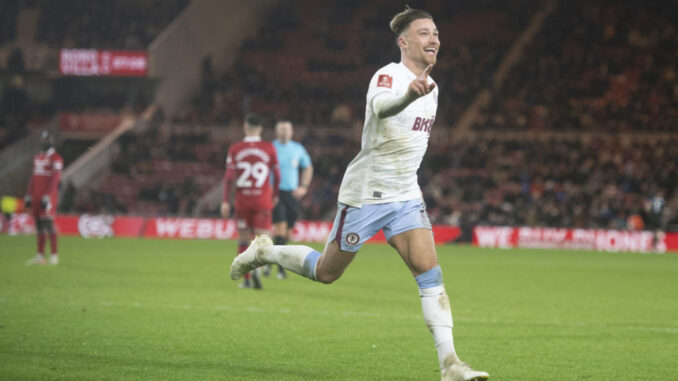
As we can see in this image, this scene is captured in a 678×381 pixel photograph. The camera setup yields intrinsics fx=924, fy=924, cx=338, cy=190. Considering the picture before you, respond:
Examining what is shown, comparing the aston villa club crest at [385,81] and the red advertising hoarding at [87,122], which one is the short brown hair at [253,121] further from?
the red advertising hoarding at [87,122]

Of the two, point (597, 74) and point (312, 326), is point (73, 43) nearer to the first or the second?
point (597, 74)

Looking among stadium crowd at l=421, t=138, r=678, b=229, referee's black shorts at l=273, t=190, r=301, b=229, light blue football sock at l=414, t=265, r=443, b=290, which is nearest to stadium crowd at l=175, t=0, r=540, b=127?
stadium crowd at l=421, t=138, r=678, b=229

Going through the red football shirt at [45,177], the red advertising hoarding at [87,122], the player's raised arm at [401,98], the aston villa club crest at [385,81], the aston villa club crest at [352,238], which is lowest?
the aston villa club crest at [352,238]

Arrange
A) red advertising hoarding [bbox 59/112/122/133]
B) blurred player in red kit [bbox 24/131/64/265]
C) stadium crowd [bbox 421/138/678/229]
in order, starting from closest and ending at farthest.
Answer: blurred player in red kit [bbox 24/131/64/265]
stadium crowd [bbox 421/138/678/229]
red advertising hoarding [bbox 59/112/122/133]

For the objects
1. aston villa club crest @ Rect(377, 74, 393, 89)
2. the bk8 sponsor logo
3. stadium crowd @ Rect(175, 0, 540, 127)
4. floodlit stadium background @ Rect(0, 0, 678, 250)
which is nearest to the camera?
aston villa club crest @ Rect(377, 74, 393, 89)

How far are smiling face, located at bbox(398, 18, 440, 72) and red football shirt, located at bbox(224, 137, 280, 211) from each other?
6668mm

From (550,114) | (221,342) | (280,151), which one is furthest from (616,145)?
(221,342)

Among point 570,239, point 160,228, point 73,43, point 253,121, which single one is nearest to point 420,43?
point 253,121

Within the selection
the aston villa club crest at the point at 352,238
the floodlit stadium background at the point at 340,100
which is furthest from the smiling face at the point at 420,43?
the floodlit stadium background at the point at 340,100

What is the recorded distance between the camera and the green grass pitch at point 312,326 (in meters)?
6.68

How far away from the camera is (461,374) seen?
221 inches

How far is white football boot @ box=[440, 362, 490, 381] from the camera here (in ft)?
18.2

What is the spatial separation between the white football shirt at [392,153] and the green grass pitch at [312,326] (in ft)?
4.25

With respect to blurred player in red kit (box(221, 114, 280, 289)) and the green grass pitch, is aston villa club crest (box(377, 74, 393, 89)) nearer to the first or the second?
the green grass pitch
